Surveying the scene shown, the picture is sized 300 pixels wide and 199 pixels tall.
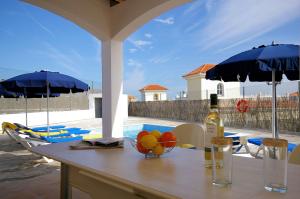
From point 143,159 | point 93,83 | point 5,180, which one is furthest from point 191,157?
point 93,83

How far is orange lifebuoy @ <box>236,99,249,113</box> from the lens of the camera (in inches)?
387

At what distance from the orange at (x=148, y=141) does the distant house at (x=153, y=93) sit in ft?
75.4

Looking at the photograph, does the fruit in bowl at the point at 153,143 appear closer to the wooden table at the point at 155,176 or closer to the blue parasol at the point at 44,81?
the wooden table at the point at 155,176

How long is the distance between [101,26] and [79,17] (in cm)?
43

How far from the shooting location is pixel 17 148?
5875 mm

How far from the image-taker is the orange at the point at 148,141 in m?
1.28

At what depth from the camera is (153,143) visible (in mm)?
1284

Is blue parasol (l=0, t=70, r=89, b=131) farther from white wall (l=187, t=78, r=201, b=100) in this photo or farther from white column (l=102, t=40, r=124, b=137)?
white wall (l=187, t=78, r=201, b=100)

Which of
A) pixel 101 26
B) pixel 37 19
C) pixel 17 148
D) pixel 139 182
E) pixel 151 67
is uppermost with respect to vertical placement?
pixel 37 19

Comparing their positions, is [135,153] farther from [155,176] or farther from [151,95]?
[151,95]

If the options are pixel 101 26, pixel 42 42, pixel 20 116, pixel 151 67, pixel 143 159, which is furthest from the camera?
pixel 151 67

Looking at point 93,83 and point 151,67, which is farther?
point 151,67

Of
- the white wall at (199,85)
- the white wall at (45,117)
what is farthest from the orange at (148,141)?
the white wall at (199,85)

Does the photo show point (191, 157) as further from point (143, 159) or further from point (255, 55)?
point (255, 55)
